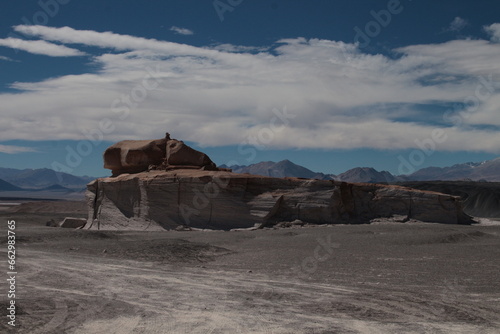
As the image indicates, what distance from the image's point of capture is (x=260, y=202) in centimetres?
2602

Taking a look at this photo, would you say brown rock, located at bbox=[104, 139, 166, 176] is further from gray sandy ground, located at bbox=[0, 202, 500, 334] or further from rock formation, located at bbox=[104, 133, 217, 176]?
gray sandy ground, located at bbox=[0, 202, 500, 334]

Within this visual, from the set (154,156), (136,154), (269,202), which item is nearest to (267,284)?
(269,202)

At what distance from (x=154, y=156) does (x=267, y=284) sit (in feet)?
66.0

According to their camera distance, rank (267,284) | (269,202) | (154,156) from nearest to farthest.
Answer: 1. (267,284)
2. (269,202)
3. (154,156)

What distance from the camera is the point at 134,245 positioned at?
18.8 metres

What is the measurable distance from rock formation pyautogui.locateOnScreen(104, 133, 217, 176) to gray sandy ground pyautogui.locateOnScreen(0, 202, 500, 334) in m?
9.12

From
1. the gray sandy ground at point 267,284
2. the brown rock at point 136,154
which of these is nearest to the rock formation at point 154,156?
the brown rock at point 136,154

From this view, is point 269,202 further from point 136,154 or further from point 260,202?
point 136,154

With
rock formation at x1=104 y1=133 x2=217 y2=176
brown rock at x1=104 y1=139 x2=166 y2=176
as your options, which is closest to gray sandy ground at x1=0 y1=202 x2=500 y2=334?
rock formation at x1=104 y1=133 x2=217 y2=176

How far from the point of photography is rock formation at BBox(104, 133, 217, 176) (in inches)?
1185

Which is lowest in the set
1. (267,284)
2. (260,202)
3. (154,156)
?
(267,284)

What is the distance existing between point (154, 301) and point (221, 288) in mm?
1993

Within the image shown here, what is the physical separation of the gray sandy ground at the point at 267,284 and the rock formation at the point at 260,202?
4.35 metres

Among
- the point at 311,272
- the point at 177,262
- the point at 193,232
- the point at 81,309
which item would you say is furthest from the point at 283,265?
the point at 193,232
